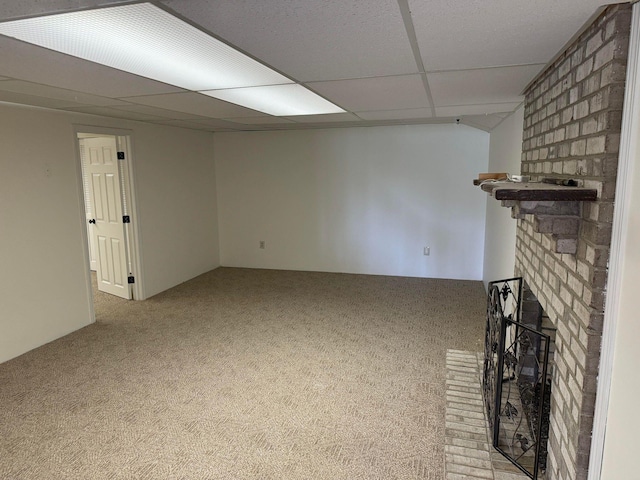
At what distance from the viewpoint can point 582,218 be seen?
5.08ft

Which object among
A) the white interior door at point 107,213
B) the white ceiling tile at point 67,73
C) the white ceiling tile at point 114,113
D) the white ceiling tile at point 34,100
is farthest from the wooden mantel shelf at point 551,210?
the white interior door at point 107,213

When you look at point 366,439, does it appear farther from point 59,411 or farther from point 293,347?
point 59,411

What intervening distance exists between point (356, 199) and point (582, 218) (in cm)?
458

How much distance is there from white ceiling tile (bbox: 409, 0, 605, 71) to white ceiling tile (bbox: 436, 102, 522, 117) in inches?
54.3

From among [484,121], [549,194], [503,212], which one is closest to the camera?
[549,194]

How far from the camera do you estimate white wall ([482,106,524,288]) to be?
10.6ft

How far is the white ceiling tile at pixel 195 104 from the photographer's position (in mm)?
3029

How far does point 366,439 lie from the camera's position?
8.05ft

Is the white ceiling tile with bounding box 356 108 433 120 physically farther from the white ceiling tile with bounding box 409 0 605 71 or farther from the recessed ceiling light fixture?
the white ceiling tile with bounding box 409 0 605 71

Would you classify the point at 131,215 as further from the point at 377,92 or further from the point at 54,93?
the point at 377,92

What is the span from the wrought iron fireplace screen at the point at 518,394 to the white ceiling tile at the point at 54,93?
308 centimetres

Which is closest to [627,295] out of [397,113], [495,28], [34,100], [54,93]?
[495,28]

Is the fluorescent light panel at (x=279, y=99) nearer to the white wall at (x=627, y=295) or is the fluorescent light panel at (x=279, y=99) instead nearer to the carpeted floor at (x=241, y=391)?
the white wall at (x=627, y=295)

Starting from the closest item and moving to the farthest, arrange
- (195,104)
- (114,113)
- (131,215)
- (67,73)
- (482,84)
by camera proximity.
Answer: (67,73)
(482,84)
(195,104)
(114,113)
(131,215)
